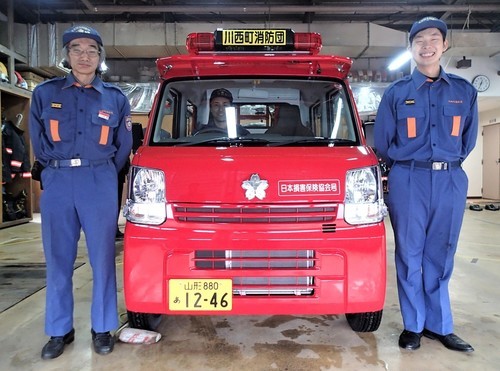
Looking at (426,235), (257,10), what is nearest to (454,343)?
(426,235)

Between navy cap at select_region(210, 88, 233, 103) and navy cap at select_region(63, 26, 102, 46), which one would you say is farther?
navy cap at select_region(210, 88, 233, 103)

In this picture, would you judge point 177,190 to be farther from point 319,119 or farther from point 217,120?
point 319,119

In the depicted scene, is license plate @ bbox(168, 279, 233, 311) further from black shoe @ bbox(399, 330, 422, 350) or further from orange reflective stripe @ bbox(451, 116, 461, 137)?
orange reflective stripe @ bbox(451, 116, 461, 137)

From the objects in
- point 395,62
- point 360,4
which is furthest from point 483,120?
point 360,4

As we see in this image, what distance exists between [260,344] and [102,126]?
1633 mm

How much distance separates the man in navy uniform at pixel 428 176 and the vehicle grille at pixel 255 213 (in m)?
0.63

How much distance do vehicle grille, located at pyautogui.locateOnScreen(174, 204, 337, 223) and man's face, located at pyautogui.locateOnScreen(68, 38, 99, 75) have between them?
1.01 metres

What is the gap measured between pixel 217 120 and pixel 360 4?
702 centimetres

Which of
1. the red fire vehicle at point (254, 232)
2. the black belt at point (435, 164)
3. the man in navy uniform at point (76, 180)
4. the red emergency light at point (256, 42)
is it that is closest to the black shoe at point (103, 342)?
the man in navy uniform at point (76, 180)

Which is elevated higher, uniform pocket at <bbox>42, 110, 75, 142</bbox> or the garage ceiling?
the garage ceiling

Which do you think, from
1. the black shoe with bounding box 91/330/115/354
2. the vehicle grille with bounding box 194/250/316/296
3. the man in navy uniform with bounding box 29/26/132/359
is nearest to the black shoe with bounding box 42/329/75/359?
the man in navy uniform with bounding box 29/26/132/359

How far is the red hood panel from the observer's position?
6.84 feet

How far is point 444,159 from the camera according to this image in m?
2.35

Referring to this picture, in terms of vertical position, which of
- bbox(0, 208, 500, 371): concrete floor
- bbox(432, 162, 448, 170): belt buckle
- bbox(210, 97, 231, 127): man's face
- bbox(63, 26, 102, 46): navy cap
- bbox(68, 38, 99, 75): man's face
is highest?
bbox(63, 26, 102, 46): navy cap
